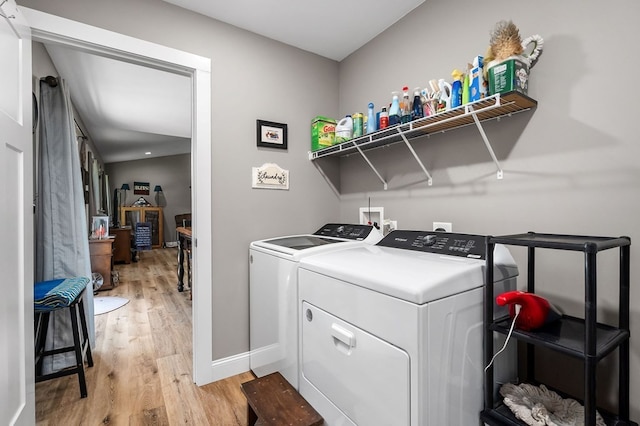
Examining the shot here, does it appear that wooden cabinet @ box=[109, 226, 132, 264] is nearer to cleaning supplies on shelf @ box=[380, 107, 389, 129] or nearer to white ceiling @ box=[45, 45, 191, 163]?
white ceiling @ box=[45, 45, 191, 163]

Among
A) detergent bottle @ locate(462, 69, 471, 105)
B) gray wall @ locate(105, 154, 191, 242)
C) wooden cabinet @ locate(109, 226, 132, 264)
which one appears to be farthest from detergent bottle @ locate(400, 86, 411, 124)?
gray wall @ locate(105, 154, 191, 242)

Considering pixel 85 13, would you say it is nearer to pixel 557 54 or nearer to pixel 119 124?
pixel 557 54

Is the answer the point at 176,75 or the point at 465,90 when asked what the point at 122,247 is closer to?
the point at 176,75

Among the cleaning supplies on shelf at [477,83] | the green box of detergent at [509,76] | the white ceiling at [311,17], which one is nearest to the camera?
the green box of detergent at [509,76]

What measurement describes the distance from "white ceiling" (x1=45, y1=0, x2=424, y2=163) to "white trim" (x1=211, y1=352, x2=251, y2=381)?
2283 mm

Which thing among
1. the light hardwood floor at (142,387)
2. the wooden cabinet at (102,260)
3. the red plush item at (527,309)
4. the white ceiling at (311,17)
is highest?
the white ceiling at (311,17)

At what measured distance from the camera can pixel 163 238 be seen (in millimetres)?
8633

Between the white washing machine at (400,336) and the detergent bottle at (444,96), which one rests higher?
the detergent bottle at (444,96)

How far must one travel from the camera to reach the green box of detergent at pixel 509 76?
1.22m

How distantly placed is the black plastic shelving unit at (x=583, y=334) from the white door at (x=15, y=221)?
1.78 m

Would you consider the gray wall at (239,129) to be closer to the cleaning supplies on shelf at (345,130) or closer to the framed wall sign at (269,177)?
the framed wall sign at (269,177)

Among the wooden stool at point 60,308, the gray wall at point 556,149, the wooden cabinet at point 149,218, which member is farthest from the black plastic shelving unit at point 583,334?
the wooden cabinet at point 149,218

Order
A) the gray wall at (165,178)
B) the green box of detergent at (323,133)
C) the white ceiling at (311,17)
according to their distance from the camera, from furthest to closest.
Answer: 1. the gray wall at (165,178)
2. the green box of detergent at (323,133)
3. the white ceiling at (311,17)

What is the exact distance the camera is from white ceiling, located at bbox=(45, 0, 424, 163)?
73.2 inches
